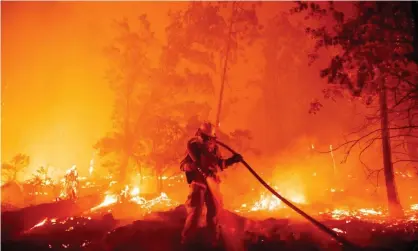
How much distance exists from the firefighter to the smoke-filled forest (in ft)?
0.12

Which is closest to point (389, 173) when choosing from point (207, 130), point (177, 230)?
point (207, 130)

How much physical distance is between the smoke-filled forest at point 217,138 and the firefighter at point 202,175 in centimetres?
4

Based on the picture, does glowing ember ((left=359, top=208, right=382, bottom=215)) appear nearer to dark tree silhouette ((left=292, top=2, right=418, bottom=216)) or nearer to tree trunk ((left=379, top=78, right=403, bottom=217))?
tree trunk ((left=379, top=78, right=403, bottom=217))

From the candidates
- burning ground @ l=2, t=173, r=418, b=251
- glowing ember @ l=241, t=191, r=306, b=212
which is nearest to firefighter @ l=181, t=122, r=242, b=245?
burning ground @ l=2, t=173, r=418, b=251

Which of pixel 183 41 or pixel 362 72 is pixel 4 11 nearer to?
pixel 183 41

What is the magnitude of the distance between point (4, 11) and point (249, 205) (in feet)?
136

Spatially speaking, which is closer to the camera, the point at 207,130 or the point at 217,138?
the point at 207,130

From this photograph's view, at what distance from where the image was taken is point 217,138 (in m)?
15.6

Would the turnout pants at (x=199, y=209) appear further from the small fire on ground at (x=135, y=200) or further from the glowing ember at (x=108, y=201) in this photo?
the glowing ember at (x=108, y=201)

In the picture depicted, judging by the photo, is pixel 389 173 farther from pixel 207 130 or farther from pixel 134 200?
pixel 134 200

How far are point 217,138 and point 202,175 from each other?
269 inches

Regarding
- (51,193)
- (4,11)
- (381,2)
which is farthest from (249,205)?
(4,11)

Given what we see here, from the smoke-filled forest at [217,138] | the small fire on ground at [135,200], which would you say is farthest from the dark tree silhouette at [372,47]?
the small fire on ground at [135,200]

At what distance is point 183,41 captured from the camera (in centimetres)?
2439
